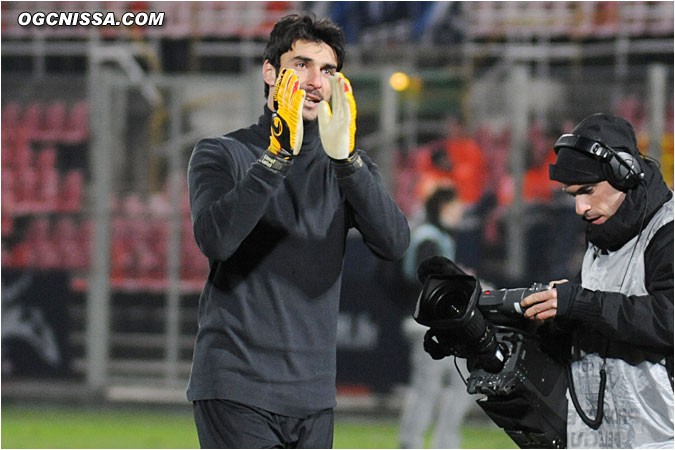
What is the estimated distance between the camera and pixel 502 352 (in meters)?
2.99

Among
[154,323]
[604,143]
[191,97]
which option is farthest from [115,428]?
[604,143]

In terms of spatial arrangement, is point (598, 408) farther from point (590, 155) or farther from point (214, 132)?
point (214, 132)

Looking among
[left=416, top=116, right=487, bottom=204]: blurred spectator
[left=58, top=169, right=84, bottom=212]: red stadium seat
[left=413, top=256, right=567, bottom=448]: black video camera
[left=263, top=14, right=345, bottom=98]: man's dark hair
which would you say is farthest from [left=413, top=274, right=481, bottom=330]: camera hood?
[left=58, top=169, right=84, bottom=212]: red stadium seat

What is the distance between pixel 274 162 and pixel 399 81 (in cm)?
656

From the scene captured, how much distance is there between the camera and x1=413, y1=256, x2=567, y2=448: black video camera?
115 inches

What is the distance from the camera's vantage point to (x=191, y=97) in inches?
396

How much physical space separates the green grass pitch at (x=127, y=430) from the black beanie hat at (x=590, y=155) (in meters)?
4.90

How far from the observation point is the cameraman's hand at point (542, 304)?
2789mm

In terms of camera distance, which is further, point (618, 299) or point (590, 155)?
point (590, 155)

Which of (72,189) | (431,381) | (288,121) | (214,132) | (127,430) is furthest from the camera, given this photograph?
(72,189)

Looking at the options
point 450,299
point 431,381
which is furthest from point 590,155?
point 431,381

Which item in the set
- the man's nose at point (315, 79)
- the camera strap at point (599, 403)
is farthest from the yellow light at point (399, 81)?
the camera strap at point (599, 403)

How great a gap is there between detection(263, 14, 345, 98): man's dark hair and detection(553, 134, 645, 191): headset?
0.74 m

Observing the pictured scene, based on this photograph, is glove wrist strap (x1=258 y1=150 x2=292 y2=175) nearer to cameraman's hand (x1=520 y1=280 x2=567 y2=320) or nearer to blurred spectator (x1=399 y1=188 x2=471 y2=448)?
cameraman's hand (x1=520 y1=280 x2=567 y2=320)
